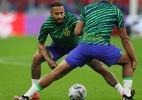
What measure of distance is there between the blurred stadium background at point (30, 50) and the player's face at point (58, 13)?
1860mm

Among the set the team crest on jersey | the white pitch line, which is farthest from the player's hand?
the white pitch line

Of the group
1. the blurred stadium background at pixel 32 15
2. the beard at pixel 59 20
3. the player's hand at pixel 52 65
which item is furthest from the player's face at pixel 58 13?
the blurred stadium background at pixel 32 15

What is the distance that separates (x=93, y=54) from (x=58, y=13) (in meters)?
1.41

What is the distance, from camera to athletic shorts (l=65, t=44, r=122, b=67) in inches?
404

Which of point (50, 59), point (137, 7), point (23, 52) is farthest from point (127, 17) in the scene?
point (50, 59)

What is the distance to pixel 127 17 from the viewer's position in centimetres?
3797

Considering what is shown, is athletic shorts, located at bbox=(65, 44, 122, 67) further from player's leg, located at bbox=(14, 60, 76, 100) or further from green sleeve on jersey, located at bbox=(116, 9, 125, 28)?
green sleeve on jersey, located at bbox=(116, 9, 125, 28)

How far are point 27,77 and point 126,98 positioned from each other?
239 inches

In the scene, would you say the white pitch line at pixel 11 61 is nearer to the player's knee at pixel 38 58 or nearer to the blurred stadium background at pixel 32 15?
the player's knee at pixel 38 58

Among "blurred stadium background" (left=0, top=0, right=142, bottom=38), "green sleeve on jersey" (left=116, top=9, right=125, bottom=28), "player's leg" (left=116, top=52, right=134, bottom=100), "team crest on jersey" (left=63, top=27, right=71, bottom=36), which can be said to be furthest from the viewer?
"blurred stadium background" (left=0, top=0, right=142, bottom=38)

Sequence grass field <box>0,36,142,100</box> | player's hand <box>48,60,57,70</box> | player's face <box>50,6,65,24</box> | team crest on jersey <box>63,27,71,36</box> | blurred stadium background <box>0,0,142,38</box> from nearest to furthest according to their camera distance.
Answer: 1. player's face <box>50,6,65,24</box>
2. player's hand <box>48,60,57,70</box>
3. team crest on jersey <box>63,27,71,36</box>
4. grass field <box>0,36,142,100</box>
5. blurred stadium background <box>0,0,142,38</box>

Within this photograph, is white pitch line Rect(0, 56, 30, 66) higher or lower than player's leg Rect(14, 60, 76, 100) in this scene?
lower

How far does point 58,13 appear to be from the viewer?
11.2 meters

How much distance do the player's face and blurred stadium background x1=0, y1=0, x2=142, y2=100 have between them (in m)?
1.86
